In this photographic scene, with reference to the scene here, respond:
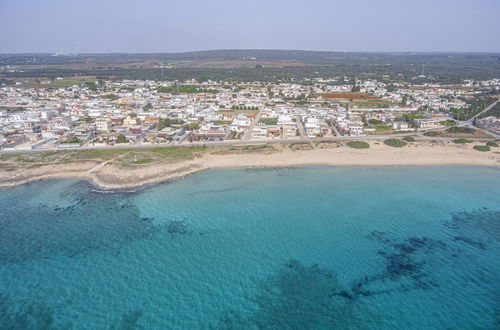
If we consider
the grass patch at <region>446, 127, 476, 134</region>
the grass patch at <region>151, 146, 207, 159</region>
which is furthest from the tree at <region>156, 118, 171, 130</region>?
the grass patch at <region>446, 127, 476, 134</region>

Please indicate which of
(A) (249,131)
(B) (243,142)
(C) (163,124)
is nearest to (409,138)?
(A) (249,131)

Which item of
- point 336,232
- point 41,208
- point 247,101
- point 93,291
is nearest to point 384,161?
point 336,232

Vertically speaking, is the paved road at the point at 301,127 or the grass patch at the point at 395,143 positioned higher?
the paved road at the point at 301,127

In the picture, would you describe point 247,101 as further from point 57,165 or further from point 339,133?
point 57,165

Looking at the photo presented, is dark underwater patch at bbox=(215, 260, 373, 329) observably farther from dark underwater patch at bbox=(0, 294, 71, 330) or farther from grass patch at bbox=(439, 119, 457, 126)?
grass patch at bbox=(439, 119, 457, 126)

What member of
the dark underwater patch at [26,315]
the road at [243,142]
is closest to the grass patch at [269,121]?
the road at [243,142]

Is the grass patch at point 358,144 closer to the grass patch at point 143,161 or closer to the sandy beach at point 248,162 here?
the sandy beach at point 248,162
